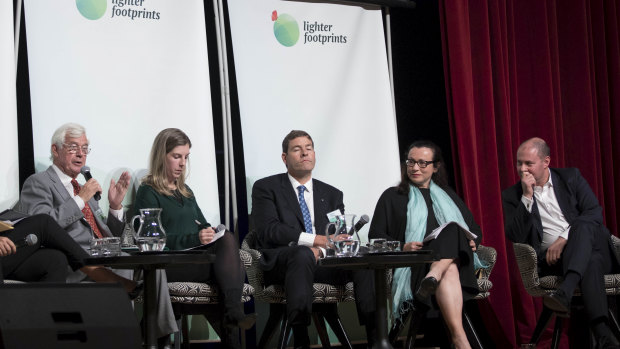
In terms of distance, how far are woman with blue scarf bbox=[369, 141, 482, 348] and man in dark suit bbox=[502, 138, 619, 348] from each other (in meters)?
0.31

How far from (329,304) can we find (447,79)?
5.88 feet

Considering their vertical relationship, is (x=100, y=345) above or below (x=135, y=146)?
below

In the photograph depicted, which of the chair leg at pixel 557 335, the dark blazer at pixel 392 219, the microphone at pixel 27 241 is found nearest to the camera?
the microphone at pixel 27 241

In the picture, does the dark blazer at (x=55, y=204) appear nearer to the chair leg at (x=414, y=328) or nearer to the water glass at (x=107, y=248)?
the water glass at (x=107, y=248)

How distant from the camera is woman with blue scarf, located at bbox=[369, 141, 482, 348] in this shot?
382cm

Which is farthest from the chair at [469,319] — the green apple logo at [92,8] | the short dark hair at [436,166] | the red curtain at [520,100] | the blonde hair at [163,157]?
the green apple logo at [92,8]

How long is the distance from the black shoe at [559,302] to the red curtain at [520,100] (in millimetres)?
977

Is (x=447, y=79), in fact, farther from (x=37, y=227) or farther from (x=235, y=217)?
(x=37, y=227)

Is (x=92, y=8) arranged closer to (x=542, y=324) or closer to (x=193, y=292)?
(x=193, y=292)

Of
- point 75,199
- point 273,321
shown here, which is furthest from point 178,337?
point 75,199

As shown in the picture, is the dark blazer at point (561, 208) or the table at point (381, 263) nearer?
the table at point (381, 263)

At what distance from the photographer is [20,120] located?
4383mm

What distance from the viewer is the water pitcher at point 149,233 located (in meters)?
3.14

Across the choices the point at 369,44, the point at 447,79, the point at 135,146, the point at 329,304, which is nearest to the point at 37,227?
the point at 135,146
